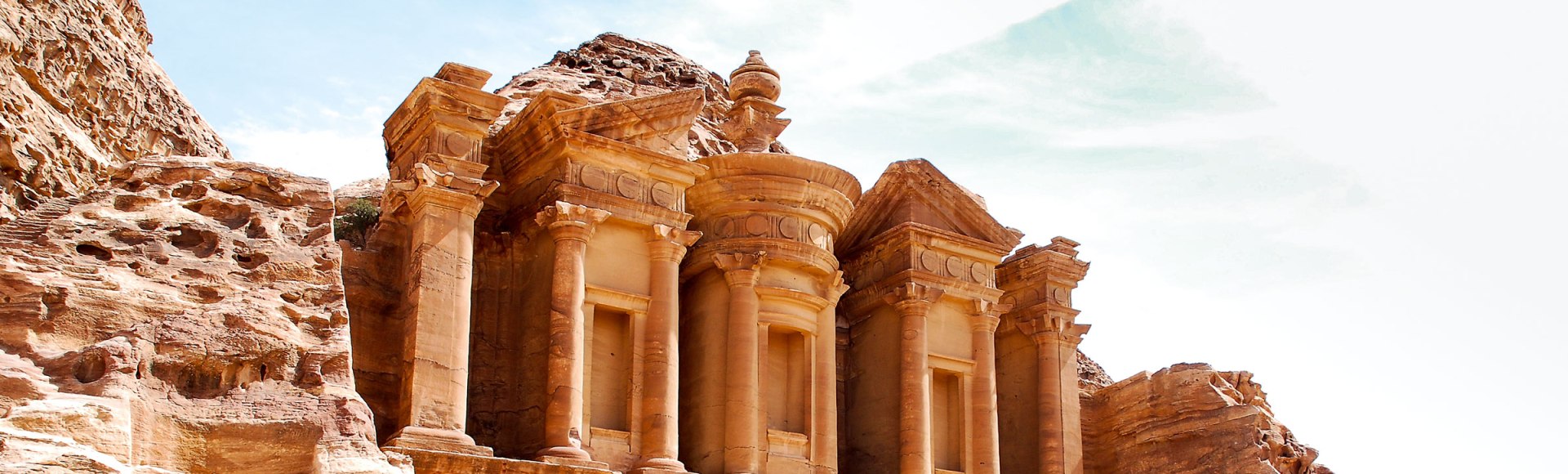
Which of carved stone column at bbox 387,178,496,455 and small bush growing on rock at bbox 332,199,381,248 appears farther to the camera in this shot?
small bush growing on rock at bbox 332,199,381,248

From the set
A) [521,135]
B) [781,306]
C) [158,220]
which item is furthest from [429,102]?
[158,220]

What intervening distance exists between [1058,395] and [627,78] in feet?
27.7

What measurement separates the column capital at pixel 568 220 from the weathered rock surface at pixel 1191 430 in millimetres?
11828

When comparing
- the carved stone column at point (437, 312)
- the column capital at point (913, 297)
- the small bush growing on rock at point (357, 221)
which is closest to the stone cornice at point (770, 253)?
the column capital at point (913, 297)

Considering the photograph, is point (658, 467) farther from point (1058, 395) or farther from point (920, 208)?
point (1058, 395)

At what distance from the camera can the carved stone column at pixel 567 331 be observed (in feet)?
62.0

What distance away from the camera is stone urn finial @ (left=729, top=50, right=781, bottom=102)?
80.7 ft

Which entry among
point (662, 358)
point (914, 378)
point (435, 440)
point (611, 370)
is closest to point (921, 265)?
point (914, 378)

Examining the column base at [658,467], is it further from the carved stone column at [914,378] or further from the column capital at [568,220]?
the carved stone column at [914,378]

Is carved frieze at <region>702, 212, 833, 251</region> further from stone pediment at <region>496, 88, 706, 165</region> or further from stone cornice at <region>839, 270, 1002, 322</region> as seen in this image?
stone cornice at <region>839, 270, 1002, 322</region>

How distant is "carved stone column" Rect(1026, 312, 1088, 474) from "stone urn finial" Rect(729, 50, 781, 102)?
5781 mm

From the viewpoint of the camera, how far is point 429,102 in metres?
19.4

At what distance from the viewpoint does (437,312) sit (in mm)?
18484

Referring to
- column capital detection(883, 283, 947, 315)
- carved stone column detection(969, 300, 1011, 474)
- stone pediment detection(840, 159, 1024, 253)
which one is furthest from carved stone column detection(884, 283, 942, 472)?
stone pediment detection(840, 159, 1024, 253)
